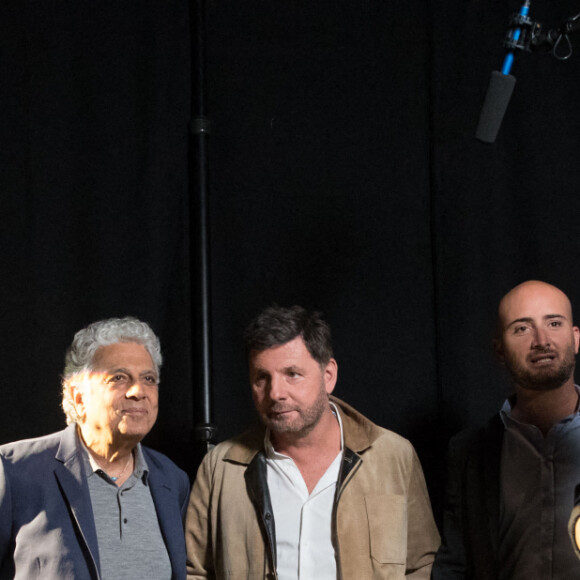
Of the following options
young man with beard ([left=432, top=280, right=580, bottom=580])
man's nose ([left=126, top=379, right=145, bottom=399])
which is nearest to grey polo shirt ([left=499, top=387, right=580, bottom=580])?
young man with beard ([left=432, top=280, right=580, bottom=580])

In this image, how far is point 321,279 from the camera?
139 inches

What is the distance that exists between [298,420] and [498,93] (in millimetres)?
1242

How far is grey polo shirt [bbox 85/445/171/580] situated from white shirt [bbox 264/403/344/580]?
39cm

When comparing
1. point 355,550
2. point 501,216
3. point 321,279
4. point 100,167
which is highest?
point 100,167

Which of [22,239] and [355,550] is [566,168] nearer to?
[355,550]

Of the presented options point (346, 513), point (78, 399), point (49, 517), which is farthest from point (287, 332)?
point (49, 517)

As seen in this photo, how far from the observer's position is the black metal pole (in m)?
3.36

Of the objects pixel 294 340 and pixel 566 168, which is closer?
pixel 294 340

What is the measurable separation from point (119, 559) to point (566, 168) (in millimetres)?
2279

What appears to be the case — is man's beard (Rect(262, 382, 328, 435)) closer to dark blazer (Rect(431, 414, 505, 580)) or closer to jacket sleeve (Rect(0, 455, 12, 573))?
dark blazer (Rect(431, 414, 505, 580))

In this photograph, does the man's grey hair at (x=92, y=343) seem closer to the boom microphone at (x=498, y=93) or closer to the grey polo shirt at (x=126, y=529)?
the grey polo shirt at (x=126, y=529)

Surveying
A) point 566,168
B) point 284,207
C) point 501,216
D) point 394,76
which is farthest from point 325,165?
point 566,168

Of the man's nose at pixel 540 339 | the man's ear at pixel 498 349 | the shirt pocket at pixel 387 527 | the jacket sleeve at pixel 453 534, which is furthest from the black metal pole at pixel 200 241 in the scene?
the man's nose at pixel 540 339

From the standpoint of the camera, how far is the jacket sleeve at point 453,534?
2.88 metres
